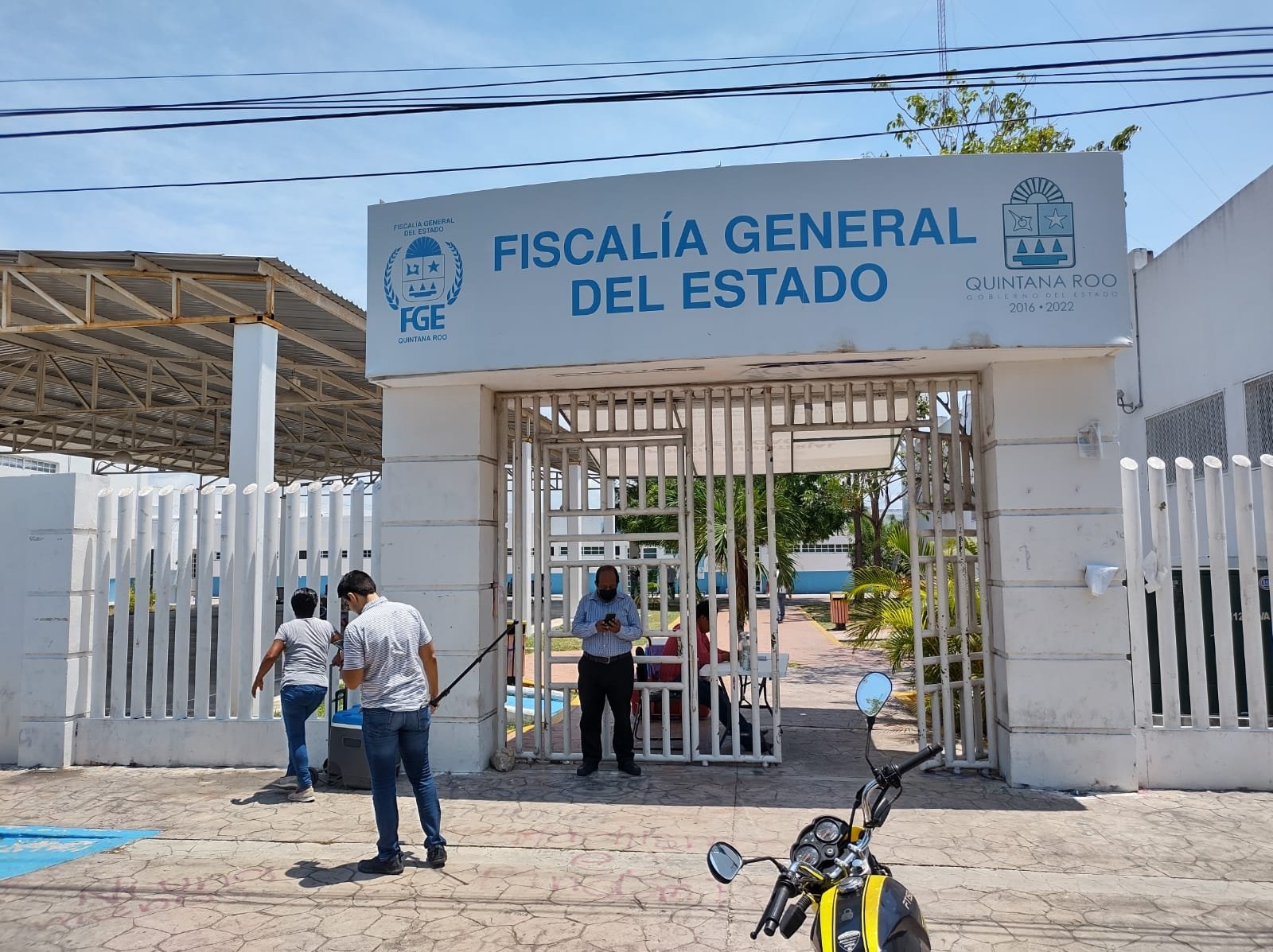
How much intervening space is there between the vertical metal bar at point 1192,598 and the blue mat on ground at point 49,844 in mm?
7080

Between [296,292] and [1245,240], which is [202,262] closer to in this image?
[296,292]

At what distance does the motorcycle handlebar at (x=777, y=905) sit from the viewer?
7.81ft

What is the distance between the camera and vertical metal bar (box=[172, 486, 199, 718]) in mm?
7160

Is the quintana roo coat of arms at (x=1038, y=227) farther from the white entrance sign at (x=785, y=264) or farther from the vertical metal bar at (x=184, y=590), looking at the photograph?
the vertical metal bar at (x=184, y=590)

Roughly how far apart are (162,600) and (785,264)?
560 cm

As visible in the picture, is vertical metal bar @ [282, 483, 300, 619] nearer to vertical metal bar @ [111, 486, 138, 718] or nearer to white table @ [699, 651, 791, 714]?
vertical metal bar @ [111, 486, 138, 718]

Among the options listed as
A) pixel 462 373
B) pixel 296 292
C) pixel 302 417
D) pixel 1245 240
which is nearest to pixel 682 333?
pixel 462 373

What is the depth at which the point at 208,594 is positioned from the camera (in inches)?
283

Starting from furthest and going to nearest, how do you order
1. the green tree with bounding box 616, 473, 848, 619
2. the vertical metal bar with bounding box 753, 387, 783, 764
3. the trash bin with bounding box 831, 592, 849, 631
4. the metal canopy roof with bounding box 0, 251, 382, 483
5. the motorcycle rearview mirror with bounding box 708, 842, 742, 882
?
1. the trash bin with bounding box 831, 592, 849, 631
2. the metal canopy roof with bounding box 0, 251, 382, 483
3. the green tree with bounding box 616, 473, 848, 619
4. the vertical metal bar with bounding box 753, 387, 783, 764
5. the motorcycle rearview mirror with bounding box 708, 842, 742, 882

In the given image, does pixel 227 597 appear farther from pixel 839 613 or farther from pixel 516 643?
pixel 839 613

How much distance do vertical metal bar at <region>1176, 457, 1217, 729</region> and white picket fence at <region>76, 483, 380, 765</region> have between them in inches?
240

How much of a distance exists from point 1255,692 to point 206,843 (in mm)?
7054

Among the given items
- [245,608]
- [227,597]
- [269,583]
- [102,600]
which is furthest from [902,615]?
[102,600]

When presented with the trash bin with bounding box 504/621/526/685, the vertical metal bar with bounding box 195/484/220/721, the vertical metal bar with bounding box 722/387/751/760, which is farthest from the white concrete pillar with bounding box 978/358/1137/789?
the vertical metal bar with bounding box 195/484/220/721
